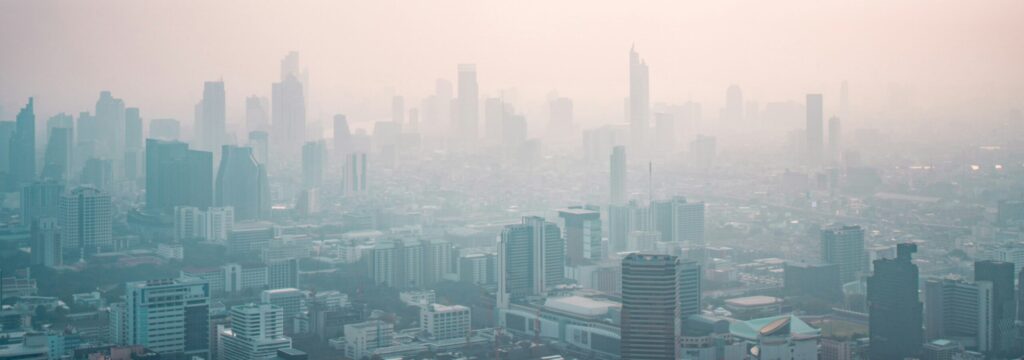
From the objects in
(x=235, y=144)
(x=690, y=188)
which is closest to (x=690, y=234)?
(x=690, y=188)

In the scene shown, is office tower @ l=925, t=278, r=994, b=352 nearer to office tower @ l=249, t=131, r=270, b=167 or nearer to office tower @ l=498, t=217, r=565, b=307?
office tower @ l=498, t=217, r=565, b=307

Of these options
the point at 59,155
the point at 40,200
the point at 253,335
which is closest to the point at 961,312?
the point at 253,335

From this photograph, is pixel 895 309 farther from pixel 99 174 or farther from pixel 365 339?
pixel 99 174

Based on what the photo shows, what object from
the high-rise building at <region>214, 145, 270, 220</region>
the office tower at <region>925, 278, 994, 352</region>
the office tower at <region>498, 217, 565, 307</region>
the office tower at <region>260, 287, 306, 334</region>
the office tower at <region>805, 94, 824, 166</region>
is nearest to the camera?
the office tower at <region>925, 278, 994, 352</region>

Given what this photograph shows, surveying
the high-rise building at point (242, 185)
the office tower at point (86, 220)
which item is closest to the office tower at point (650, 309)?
the office tower at point (86, 220)

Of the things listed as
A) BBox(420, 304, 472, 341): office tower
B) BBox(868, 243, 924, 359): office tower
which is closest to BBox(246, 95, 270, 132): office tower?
BBox(420, 304, 472, 341): office tower

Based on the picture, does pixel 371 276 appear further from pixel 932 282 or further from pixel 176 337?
pixel 932 282
